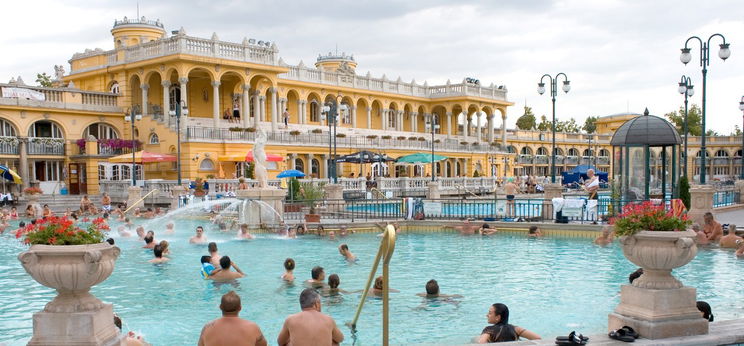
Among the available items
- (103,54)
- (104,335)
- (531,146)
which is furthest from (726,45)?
(531,146)

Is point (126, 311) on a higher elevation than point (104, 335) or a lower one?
lower

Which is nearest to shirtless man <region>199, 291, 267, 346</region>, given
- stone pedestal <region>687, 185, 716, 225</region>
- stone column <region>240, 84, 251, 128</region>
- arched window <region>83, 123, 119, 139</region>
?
stone pedestal <region>687, 185, 716, 225</region>

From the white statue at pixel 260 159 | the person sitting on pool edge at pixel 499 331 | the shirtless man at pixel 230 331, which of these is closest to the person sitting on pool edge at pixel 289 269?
the person sitting on pool edge at pixel 499 331

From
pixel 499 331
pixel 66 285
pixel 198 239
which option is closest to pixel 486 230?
pixel 198 239

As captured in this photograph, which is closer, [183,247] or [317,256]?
[317,256]

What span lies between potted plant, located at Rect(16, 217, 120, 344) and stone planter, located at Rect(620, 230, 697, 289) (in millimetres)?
5360

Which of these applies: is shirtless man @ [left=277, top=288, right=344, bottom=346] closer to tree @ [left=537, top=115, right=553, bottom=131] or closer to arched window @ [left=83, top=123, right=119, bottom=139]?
arched window @ [left=83, top=123, right=119, bottom=139]

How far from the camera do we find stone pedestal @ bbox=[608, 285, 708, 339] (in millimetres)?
6730

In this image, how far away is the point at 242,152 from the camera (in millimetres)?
40031

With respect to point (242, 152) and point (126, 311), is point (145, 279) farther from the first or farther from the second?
point (242, 152)

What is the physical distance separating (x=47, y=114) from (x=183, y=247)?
23.8 meters

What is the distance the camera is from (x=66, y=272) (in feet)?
19.3

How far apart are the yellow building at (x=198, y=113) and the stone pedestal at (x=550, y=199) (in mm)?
19379

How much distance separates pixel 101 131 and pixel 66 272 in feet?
125
